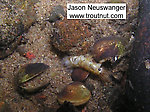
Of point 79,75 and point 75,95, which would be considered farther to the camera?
point 79,75

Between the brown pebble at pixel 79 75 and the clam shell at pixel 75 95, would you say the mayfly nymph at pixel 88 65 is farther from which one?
the clam shell at pixel 75 95

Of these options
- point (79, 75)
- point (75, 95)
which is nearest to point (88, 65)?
point (79, 75)

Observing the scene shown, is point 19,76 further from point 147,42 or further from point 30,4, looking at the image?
point 147,42

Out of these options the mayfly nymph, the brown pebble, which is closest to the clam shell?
the brown pebble

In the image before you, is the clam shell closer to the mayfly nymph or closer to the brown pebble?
the brown pebble

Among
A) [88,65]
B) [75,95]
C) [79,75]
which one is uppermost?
[88,65]

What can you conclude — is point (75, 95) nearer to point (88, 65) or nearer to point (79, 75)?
point (79, 75)

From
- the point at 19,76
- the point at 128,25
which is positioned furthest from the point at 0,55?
the point at 128,25

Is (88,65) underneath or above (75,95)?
above
